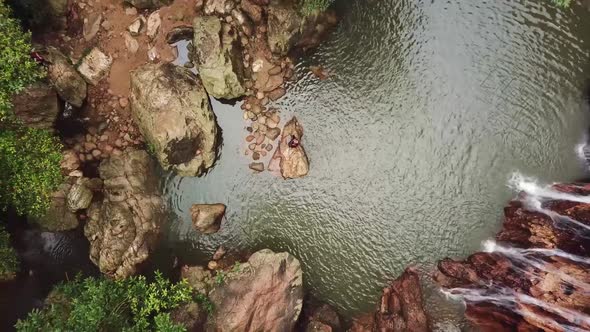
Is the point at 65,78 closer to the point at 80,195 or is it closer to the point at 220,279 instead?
the point at 80,195

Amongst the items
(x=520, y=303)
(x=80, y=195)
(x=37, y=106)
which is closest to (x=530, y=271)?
(x=520, y=303)

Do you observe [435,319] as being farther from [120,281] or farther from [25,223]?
[25,223]

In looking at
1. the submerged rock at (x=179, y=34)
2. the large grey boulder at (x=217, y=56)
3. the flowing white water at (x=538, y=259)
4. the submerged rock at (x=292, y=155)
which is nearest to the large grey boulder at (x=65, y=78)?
the submerged rock at (x=179, y=34)

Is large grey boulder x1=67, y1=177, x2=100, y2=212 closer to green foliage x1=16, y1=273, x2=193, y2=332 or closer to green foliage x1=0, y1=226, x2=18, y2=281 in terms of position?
green foliage x1=0, y1=226, x2=18, y2=281

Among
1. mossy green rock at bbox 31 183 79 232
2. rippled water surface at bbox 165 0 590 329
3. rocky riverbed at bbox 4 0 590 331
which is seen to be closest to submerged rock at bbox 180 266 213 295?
rocky riverbed at bbox 4 0 590 331

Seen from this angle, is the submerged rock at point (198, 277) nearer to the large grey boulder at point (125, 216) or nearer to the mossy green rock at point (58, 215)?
the large grey boulder at point (125, 216)

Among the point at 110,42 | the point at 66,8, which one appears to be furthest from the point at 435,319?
the point at 66,8
